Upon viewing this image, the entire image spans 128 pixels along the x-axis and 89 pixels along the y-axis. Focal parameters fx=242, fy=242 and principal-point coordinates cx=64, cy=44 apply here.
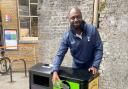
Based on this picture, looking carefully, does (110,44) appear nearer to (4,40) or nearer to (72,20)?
(72,20)

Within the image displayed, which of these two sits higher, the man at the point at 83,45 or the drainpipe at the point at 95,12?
the drainpipe at the point at 95,12

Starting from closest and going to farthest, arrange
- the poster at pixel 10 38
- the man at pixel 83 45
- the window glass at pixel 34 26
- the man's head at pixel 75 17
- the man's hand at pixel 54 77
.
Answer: the man's hand at pixel 54 77, the man's head at pixel 75 17, the man at pixel 83 45, the poster at pixel 10 38, the window glass at pixel 34 26

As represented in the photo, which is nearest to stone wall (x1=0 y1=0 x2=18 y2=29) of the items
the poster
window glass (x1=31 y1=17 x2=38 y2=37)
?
the poster

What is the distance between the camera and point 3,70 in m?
9.52

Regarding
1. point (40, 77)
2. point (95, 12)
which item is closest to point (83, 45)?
point (40, 77)

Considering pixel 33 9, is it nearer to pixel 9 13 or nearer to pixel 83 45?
pixel 9 13

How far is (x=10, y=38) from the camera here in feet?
31.1

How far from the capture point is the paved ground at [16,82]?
745cm

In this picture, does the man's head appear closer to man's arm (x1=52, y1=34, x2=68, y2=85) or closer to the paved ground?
man's arm (x1=52, y1=34, x2=68, y2=85)

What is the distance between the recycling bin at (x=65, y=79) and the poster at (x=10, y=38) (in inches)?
250

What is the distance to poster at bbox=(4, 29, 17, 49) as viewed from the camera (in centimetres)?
939

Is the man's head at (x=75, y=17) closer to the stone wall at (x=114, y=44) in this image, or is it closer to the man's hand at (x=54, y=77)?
the man's hand at (x=54, y=77)

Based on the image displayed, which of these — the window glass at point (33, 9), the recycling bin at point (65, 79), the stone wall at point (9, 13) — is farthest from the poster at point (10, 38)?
the recycling bin at point (65, 79)

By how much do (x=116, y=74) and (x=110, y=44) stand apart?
0.68 meters
